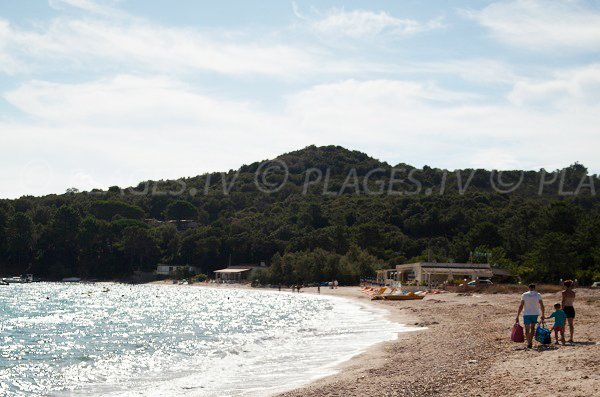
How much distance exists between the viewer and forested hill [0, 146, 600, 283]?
86.4 meters

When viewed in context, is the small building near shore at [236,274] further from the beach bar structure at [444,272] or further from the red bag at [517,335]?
the red bag at [517,335]

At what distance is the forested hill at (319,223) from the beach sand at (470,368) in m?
39.6

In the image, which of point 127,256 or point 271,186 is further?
Result: point 271,186

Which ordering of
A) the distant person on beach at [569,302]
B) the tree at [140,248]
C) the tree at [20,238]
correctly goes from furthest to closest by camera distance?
the tree at [20,238] < the tree at [140,248] < the distant person on beach at [569,302]

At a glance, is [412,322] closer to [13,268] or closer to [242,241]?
[242,241]

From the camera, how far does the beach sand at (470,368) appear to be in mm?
11219

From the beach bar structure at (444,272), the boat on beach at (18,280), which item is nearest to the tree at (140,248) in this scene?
the boat on beach at (18,280)

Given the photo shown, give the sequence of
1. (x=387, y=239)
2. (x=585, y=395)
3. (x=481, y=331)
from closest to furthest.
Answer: (x=585, y=395) < (x=481, y=331) < (x=387, y=239)

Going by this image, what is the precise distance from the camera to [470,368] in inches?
539

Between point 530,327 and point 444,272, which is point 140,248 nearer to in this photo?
point 444,272

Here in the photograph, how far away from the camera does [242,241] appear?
397 feet

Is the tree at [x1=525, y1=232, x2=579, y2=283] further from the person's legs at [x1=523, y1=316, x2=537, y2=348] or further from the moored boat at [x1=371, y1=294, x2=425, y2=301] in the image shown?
the person's legs at [x1=523, y1=316, x2=537, y2=348]

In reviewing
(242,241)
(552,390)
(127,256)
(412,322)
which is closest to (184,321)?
(412,322)

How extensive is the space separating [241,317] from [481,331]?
79.8 ft
